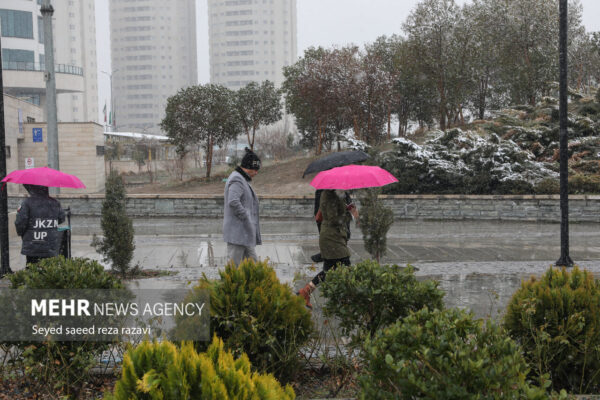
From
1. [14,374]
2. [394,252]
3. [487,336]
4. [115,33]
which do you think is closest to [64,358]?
[14,374]

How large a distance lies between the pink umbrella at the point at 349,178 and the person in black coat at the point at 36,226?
10.5ft

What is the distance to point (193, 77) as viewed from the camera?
168 meters

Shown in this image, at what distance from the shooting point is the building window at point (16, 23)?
5831cm

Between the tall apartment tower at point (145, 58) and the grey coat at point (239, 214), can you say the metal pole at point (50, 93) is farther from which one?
the tall apartment tower at point (145, 58)

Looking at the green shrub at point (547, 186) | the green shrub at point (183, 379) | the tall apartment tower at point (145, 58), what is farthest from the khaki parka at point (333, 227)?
the tall apartment tower at point (145, 58)

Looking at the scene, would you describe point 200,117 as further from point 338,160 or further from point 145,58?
point 145,58

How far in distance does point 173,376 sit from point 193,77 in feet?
562

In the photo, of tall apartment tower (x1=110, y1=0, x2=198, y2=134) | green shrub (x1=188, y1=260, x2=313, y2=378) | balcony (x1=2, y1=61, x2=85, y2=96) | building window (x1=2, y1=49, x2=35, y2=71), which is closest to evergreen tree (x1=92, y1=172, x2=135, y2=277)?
green shrub (x1=188, y1=260, x2=313, y2=378)

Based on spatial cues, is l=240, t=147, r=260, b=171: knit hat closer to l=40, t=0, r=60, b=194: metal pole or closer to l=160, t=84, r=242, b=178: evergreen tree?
l=40, t=0, r=60, b=194: metal pole

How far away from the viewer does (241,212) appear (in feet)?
21.7

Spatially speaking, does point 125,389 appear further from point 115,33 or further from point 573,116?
point 115,33

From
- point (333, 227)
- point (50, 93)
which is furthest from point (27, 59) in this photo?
point (333, 227)

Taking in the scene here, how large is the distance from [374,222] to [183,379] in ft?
24.6

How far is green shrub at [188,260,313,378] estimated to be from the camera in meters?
4.06
